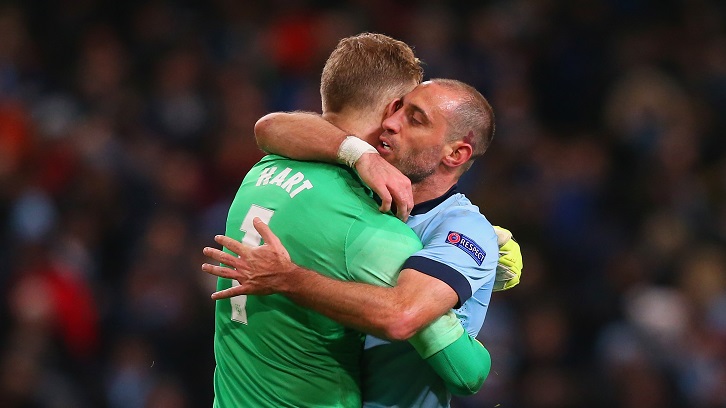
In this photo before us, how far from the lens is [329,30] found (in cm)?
1041

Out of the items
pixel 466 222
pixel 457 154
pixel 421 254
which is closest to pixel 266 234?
pixel 421 254

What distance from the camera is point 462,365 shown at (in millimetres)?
3475

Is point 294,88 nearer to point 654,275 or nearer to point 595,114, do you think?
point 595,114

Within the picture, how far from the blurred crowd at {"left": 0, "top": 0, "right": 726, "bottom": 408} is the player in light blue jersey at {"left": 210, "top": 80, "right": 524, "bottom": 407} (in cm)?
409

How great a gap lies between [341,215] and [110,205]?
5.59 m

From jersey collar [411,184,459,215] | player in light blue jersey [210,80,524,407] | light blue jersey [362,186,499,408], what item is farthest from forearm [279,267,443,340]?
jersey collar [411,184,459,215]

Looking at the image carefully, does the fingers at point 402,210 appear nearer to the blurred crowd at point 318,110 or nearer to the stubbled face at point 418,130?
the stubbled face at point 418,130

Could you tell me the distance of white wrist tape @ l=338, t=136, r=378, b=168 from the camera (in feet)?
11.5

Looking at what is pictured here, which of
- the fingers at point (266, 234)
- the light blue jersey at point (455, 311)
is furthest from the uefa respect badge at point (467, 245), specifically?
the fingers at point (266, 234)

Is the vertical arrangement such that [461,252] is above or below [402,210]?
below

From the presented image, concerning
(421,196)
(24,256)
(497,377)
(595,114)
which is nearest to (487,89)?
(595,114)

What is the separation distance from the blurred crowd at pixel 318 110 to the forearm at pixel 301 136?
408 centimetres

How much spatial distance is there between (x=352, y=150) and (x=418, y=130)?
0.43 metres

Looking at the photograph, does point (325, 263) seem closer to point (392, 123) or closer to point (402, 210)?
point (402, 210)
